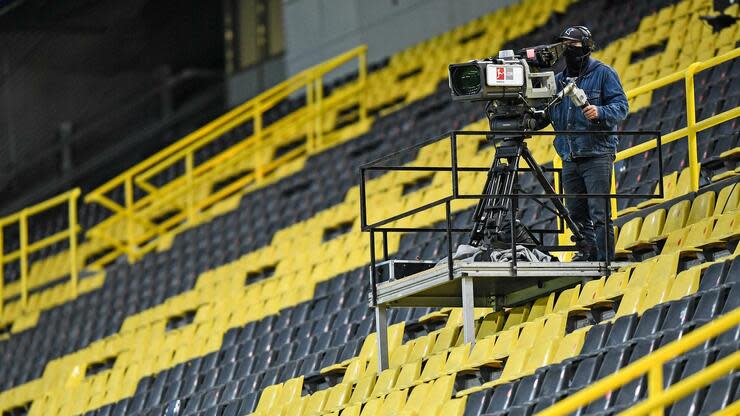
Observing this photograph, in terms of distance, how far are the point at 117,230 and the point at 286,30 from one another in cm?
348

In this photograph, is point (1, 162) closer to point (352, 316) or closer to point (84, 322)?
point (84, 322)

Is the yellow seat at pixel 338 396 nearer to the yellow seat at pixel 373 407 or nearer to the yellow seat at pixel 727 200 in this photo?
the yellow seat at pixel 373 407

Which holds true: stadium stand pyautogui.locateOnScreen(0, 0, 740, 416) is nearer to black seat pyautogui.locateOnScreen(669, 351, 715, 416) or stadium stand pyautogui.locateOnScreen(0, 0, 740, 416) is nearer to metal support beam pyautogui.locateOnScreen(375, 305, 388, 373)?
black seat pyautogui.locateOnScreen(669, 351, 715, 416)

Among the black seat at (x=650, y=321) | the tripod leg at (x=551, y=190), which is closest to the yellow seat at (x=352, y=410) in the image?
the tripod leg at (x=551, y=190)

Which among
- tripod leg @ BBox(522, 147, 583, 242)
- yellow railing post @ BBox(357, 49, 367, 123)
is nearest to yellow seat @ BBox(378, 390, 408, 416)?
tripod leg @ BBox(522, 147, 583, 242)

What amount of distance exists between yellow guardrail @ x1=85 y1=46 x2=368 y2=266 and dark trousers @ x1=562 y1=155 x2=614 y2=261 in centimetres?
667

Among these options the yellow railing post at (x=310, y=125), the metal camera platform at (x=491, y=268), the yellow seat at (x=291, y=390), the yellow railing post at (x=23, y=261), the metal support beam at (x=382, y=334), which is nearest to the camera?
the metal camera platform at (x=491, y=268)

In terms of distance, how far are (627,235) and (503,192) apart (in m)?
0.92

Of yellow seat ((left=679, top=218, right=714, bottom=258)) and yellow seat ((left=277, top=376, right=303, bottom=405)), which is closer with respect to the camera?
yellow seat ((left=679, top=218, right=714, bottom=258))

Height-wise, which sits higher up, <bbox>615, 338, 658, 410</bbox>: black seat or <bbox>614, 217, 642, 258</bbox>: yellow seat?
<bbox>614, 217, 642, 258</bbox>: yellow seat

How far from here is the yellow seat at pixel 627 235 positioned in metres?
7.94

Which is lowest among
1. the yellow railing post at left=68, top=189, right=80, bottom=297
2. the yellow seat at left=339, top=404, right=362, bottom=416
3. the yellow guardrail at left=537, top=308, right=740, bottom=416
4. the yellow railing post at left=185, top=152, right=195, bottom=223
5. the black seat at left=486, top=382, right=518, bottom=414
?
the yellow guardrail at left=537, top=308, right=740, bottom=416

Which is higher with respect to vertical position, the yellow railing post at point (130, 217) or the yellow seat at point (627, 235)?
the yellow railing post at point (130, 217)

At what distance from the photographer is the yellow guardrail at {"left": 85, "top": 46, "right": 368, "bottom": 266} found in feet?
46.5
